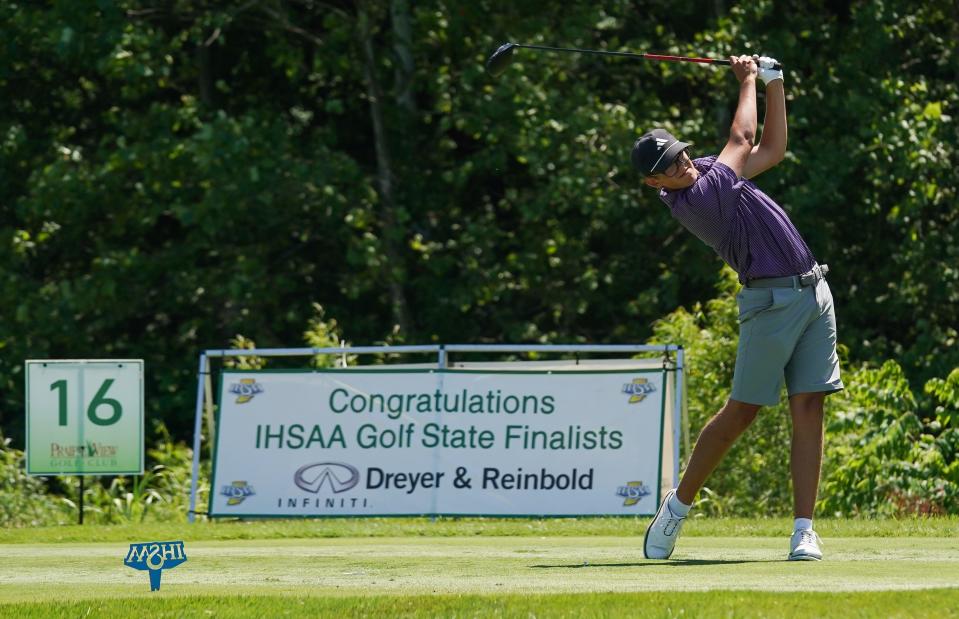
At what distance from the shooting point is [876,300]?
762 inches

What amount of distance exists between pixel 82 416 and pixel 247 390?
1192mm

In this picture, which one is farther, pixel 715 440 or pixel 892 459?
pixel 892 459

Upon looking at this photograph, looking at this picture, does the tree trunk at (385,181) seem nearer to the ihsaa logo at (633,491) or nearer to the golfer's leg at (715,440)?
the ihsaa logo at (633,491)

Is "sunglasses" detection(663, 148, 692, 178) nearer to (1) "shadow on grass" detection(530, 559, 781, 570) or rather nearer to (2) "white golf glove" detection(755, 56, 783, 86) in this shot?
(2) "white golf glove" detection(755, 56, 783, 86)

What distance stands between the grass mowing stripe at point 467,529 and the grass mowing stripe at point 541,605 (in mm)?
2785

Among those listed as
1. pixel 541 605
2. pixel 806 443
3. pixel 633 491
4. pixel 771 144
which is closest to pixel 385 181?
pixel 633 491

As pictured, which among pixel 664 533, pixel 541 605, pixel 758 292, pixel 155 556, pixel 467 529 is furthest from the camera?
pixel 467 529

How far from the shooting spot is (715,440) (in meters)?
6.40

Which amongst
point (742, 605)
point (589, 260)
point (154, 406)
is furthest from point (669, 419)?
point (154, 406)

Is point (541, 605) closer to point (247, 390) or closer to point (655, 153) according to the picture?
point (655, 153)

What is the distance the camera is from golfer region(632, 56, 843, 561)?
20.1 feet

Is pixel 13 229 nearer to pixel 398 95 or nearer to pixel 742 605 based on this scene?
pixel 398 95

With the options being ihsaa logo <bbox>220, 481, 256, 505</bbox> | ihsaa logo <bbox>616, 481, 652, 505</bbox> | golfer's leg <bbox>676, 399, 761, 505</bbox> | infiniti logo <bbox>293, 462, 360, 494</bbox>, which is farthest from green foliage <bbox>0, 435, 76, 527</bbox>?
golfer's leg <bbox>676, 399, 761, 505</bbox>

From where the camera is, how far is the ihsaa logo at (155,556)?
536cm
